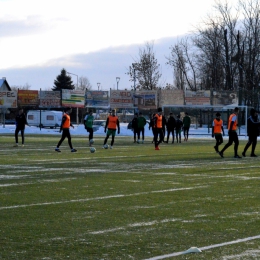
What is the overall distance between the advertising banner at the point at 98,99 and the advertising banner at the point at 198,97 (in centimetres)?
880

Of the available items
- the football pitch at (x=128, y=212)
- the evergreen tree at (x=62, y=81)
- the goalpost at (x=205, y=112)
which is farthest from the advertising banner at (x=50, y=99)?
the evergreen tree at (x=62, y=81)

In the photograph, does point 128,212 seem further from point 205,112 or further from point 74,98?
point 74,98

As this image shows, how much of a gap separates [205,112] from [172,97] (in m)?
3.24

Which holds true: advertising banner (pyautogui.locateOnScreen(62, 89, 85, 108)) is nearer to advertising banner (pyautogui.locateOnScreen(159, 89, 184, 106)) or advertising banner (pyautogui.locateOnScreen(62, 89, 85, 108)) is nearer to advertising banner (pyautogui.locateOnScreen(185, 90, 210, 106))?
advertising banner (pyautogui.locateOnScreen(159, 89, 184, 106))

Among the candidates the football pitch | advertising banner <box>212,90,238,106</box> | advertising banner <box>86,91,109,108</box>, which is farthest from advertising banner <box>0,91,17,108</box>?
the football pitch

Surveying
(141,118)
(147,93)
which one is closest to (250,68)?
(147,93)

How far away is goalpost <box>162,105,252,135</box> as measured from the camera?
176ft

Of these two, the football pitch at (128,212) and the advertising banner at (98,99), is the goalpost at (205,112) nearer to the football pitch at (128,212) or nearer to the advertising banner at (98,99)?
the advertising banner at (98,99)

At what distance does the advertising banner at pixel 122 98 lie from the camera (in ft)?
201

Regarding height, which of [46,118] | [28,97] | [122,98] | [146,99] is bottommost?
[46,118]

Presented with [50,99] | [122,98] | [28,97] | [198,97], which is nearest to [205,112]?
[198,97]

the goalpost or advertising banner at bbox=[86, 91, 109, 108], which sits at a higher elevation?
advertising banner at bbox=[86, 91, 109, 108]

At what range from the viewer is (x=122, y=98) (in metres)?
61.2

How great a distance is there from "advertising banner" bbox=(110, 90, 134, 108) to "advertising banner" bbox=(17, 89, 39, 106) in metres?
9.21
